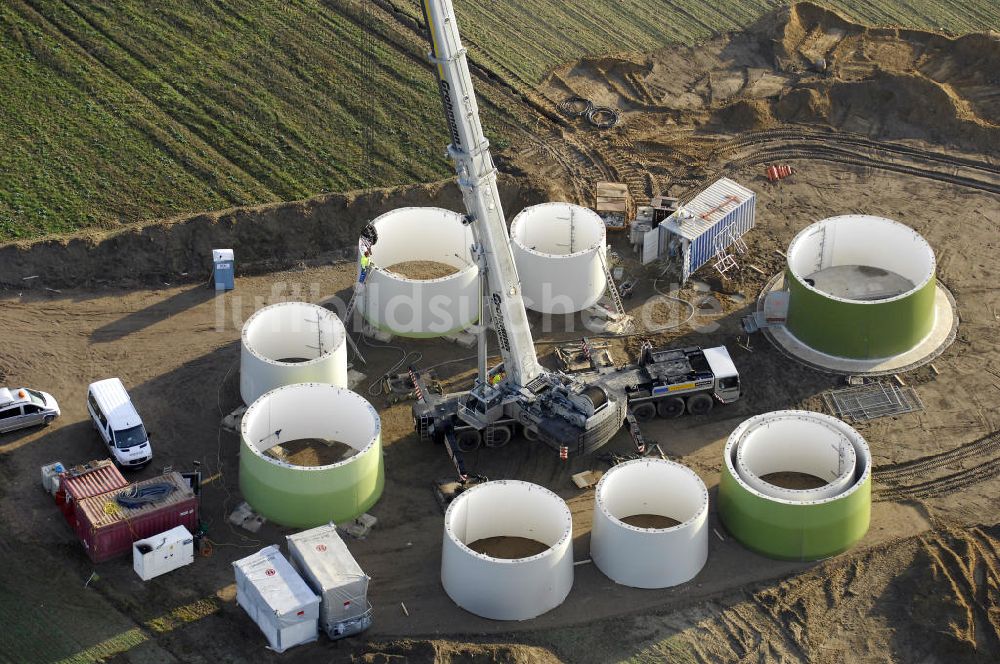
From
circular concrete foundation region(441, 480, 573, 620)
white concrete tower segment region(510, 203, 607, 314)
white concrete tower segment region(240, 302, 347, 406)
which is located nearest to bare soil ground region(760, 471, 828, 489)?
circular concrete foundation region(441, 480, 573, 620)

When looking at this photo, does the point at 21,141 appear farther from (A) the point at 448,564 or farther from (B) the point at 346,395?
(A) the point at 448,564

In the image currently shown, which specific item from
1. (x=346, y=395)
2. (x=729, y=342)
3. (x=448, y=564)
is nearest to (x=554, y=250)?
(x=729, y=342)

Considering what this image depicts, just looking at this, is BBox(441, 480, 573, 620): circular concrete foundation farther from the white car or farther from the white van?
the white car

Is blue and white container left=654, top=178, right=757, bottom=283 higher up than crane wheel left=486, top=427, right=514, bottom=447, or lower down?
higher up

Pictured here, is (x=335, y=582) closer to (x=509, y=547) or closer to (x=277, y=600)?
(x=277, y=600)

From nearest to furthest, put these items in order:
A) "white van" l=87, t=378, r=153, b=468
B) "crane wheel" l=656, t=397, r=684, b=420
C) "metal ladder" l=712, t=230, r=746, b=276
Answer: "white van" l=87, t=378, r=153, b=468 → "crane wheel" l=656, t=397, r=684, b=420 → "metal ladder" l=712, t=230, r=746, b=276

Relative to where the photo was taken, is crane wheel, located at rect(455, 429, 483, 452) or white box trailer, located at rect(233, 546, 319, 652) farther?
crane wheel, located at rect(455, 429, 483, 452)

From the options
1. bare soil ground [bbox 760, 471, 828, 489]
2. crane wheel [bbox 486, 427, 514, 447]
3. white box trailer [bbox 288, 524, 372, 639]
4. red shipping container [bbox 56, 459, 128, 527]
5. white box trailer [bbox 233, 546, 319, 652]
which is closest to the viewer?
white box trailer [bbox 233, 546, 319, 652]

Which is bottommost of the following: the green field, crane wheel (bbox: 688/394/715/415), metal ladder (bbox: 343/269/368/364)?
crane wheel (bbox: 688/394/715/415)
